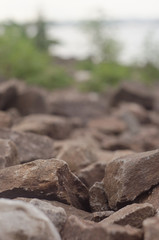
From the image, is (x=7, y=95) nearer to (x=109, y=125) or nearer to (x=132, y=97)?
(x=109, y=125)

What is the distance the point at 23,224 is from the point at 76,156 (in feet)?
7.16

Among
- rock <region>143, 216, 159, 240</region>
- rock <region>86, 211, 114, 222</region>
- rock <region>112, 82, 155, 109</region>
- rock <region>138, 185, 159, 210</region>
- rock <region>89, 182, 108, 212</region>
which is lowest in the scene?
rock <region>112, 82, 155, 109</region>

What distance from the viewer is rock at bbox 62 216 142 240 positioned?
7.50 ft

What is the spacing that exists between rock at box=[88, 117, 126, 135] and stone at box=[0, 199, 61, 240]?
5342 millimetres

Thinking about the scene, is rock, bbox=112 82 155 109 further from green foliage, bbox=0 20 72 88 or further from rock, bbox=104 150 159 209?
rock, bbox=104 150 159 209

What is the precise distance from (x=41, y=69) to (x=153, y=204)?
9.18m

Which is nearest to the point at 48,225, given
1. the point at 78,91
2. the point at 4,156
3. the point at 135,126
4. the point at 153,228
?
the point at 153,228

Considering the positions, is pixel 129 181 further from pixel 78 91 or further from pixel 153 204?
pixel 78 91

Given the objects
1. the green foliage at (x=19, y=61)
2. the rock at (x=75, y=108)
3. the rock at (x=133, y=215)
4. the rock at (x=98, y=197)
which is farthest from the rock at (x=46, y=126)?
the green foliage at (x=19, y=61)

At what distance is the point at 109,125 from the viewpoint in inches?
312

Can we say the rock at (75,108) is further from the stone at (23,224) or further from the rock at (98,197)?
the stone at (23,224)

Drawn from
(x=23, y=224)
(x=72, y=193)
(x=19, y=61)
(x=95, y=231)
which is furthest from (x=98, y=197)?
(x=19, y=61)

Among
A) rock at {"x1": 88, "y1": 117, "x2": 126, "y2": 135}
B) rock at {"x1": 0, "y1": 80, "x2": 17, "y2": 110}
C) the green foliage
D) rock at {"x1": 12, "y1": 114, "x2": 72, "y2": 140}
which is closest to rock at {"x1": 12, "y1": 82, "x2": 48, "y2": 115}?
rock at {"x1": 0, "y1": 80, "x2": 17, "y2": 110}

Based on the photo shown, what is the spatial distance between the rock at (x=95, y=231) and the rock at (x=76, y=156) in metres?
1.67
